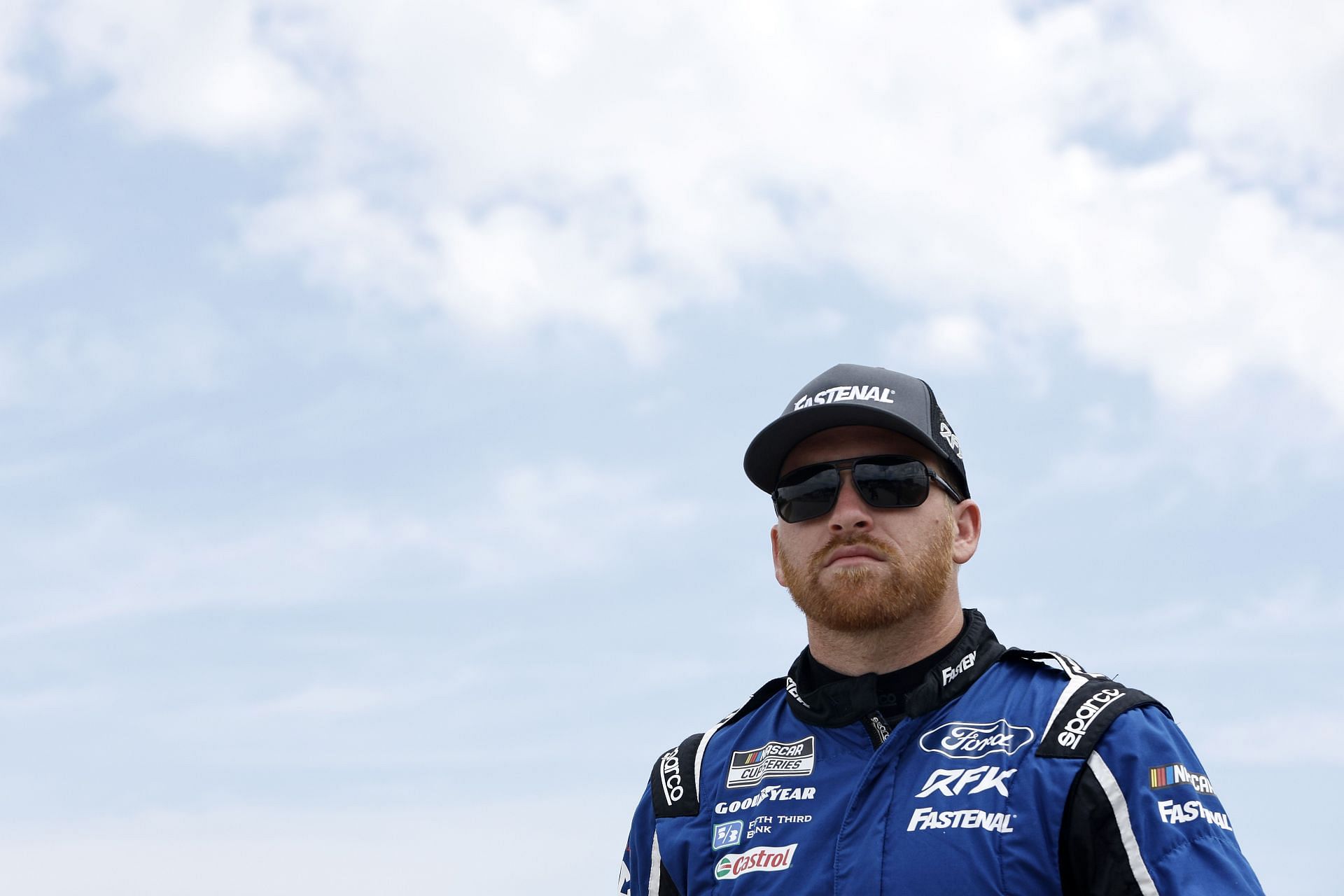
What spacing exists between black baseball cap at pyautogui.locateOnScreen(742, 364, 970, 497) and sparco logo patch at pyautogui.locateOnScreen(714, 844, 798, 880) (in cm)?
174

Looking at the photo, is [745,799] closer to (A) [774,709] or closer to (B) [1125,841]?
(A) [774,709]

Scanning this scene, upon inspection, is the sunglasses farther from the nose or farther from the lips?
the lips

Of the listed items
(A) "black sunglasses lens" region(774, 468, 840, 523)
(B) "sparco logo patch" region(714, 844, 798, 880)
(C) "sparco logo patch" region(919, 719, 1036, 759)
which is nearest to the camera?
(C) "sparco logo patch" region(919, 719, 1036, 759)

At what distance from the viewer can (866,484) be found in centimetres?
585

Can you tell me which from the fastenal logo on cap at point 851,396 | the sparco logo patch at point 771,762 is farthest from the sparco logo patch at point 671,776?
the fastenal logo on cap at point 851,396

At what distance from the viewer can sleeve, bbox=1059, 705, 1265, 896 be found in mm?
4793

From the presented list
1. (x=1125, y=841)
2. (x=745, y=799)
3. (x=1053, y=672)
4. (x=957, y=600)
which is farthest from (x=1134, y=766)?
(x=745, y=799)

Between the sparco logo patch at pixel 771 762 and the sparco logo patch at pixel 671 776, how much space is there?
0.28m

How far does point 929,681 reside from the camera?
5.57 metres

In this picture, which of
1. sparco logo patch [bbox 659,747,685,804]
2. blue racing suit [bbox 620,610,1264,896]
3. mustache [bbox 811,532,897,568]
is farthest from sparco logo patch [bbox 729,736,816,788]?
mustache [bbox 811,532,897,568]

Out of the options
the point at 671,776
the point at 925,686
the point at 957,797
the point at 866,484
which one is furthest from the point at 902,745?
the point at 671,776

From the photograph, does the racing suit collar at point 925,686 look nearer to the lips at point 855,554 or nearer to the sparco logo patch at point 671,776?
the lips at point 855,554

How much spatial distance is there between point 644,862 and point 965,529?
2.13 m

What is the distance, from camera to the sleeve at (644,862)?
6105mm
